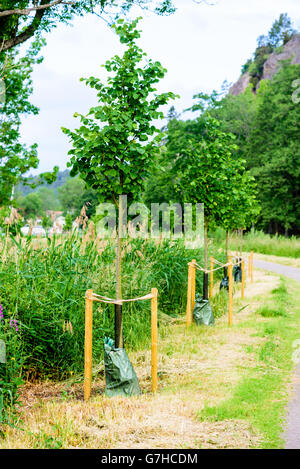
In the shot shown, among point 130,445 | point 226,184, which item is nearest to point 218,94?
point 226,184

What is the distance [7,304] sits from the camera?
18.4ft

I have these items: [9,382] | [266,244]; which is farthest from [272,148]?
[9,382]

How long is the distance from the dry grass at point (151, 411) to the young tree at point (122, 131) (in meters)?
0.87

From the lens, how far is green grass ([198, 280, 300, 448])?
14.8 ft

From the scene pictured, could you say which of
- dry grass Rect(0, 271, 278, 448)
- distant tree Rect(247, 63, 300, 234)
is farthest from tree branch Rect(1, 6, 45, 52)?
distant tree Rect(247, 63, 300, 234)

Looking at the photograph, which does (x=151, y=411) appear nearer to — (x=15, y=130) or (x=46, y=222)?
(x=46, y=222)

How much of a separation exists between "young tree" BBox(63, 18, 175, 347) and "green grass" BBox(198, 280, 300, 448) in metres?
1.47

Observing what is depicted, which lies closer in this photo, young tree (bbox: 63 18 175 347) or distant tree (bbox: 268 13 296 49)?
young tree (bbox: 63 18 175 347)

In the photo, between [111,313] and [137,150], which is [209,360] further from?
[137,150]

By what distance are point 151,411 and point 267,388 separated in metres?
1.62

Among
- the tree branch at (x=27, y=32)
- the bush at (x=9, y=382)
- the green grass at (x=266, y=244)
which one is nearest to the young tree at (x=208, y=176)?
the bush at (x=9, y=382)

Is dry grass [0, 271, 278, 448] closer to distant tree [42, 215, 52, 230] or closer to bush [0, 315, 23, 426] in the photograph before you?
bush [0, 315, 23, 426]

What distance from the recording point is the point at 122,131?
17.7ft

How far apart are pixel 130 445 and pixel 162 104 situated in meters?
3.63
